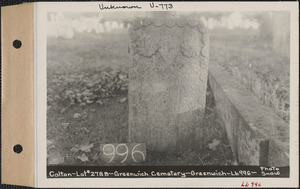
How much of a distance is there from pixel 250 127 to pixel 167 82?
2.69 ft

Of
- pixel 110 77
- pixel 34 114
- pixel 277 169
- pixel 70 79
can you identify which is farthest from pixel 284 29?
pixel 34 114

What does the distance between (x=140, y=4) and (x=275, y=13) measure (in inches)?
47.8

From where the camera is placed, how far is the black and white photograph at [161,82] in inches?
108

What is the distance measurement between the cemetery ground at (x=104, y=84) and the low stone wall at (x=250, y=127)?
0.09m

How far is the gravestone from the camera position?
2.74 metres

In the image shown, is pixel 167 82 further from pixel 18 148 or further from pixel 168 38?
pixel 18 148

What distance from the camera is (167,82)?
111 inches

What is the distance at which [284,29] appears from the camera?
275 centimetres

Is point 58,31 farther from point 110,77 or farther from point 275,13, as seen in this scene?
point 275,13
